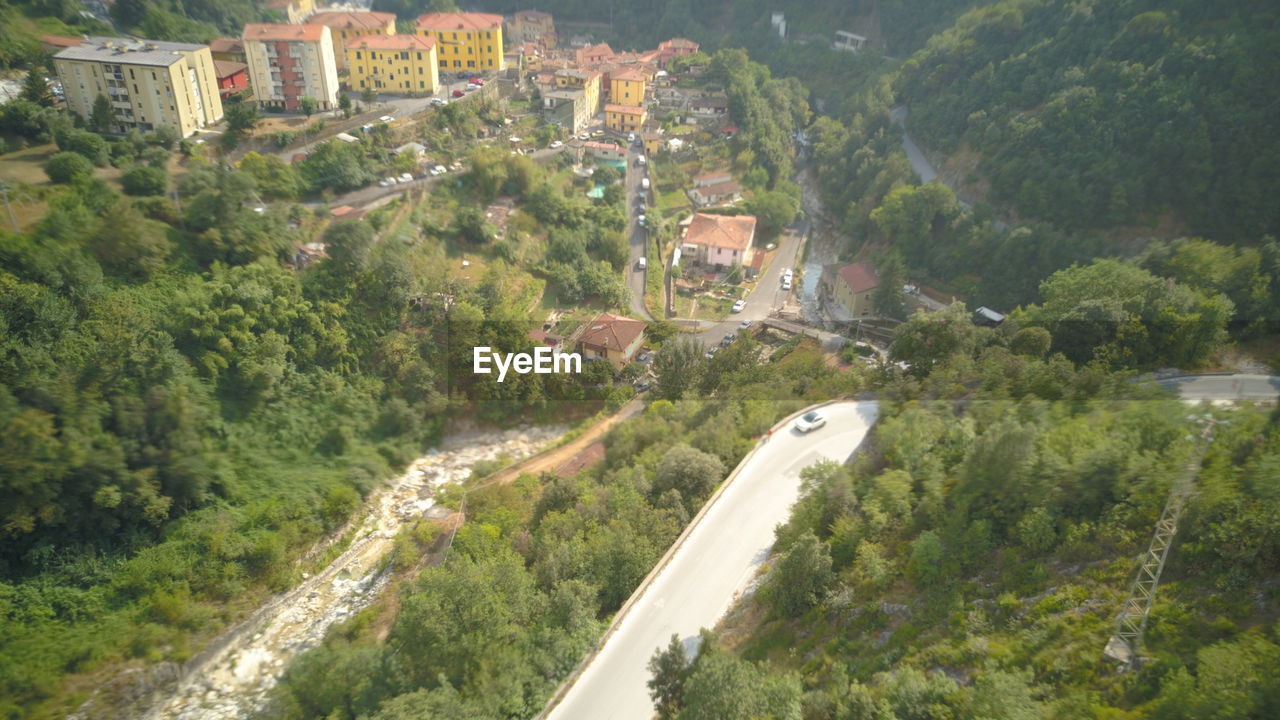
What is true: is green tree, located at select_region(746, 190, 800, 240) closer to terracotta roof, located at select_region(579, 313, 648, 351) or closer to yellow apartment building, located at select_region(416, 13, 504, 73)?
terracotta roof, located at select_region(579, 313, 648, 351)

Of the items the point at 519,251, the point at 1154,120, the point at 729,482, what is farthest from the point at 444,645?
the point at 1154,120

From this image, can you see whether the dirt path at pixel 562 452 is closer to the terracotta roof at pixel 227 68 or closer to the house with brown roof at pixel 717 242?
the house with brown roof at pixel 717 242

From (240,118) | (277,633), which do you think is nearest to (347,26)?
(240,118)

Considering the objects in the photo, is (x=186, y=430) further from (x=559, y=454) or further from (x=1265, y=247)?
(x=1265, y=247)

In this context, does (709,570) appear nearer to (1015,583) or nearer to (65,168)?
(1015,583)

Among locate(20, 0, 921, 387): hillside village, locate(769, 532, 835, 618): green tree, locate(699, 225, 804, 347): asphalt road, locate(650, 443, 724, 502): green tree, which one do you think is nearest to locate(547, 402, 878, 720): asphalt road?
locate(650, 443, 724, 502): green tree

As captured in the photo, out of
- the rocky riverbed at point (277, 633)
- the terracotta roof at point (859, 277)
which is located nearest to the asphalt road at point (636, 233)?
the terracotta roof at point (859, 277)

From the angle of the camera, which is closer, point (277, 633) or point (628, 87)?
point (277, 633)
